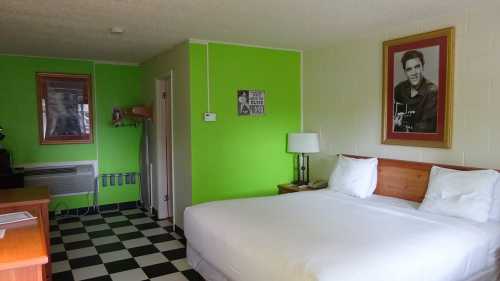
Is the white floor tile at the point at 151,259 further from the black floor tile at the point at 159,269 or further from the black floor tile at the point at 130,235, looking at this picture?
the black floor tile at the point at 130,235

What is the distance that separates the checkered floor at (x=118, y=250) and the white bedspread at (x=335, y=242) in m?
→ 0.52

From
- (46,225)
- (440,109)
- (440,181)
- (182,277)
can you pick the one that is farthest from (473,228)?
(46,225)

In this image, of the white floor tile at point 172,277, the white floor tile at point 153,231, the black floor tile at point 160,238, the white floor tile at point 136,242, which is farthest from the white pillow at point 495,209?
the white floor tile at point 153,231

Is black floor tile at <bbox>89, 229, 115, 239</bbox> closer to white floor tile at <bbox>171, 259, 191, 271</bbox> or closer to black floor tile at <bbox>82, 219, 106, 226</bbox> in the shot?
black floor tile at <bbox>82, 219, 106, 226</bbox>

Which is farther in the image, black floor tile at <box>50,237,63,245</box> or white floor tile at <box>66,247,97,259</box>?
black floor tile at <box>50,237,63,245</box>

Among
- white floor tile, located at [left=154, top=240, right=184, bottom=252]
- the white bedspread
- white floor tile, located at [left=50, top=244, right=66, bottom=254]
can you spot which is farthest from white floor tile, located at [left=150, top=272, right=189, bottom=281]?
white floor tile, located at [left=50, top=244, right=66, bottom=254]

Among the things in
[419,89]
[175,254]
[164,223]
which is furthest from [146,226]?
[419,89]

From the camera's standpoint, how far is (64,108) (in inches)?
203

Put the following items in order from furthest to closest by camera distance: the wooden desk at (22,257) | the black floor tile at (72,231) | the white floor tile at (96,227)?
the white floor tile at (96,227), the black floor tile at (72,231), the wooden desk at (22,257)

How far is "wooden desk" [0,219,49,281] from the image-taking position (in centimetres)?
159

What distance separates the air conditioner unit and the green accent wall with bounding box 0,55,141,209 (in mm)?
114

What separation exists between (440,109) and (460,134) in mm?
276

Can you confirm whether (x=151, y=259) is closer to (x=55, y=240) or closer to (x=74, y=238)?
(x=74, y=238)

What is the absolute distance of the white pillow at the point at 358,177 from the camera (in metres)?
3.54
